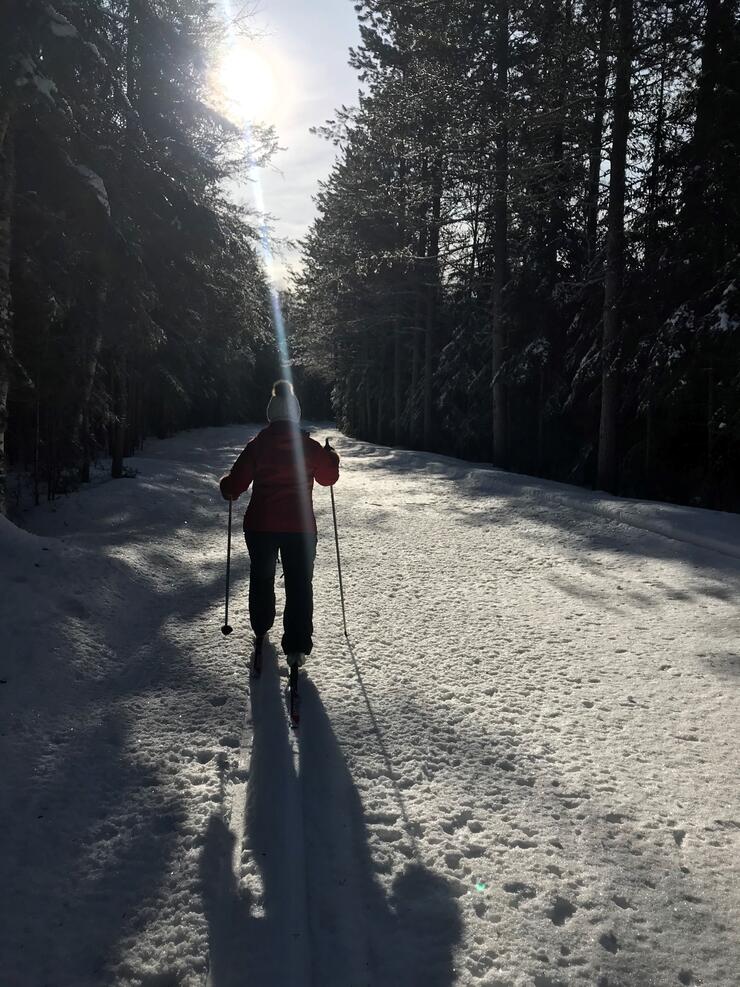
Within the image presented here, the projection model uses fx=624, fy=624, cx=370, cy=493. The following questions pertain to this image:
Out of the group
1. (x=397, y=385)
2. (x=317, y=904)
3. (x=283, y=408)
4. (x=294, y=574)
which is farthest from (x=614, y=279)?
(x=397, y=385)

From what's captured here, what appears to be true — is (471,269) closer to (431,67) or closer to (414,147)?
(414,147)

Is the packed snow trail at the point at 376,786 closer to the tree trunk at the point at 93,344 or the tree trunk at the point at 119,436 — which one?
the tree trunk at the point at 93,344

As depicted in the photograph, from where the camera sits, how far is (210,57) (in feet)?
49.0

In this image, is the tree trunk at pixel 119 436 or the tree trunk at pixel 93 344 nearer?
the tree trunk at pixel 93 344

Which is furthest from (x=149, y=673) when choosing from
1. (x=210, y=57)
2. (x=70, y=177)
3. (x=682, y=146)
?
(x=210, y=57)

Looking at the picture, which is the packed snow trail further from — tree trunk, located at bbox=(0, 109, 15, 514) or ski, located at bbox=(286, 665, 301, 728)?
tree trunk, located at bbox=(0, 109, 15, 514)

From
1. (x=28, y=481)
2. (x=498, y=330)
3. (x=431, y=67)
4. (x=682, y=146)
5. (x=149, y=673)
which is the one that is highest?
(x=431, y=67)

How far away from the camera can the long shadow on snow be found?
2133 millimetres

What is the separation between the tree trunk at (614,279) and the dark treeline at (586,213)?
35mm

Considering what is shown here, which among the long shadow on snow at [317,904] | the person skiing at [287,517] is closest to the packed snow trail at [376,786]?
the long shadow on snow at [317,904]

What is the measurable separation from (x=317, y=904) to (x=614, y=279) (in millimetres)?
13170

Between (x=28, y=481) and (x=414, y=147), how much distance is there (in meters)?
13.6

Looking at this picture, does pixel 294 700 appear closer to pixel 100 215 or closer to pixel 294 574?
pixel 294 574

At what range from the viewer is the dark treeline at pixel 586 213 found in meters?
11.2
